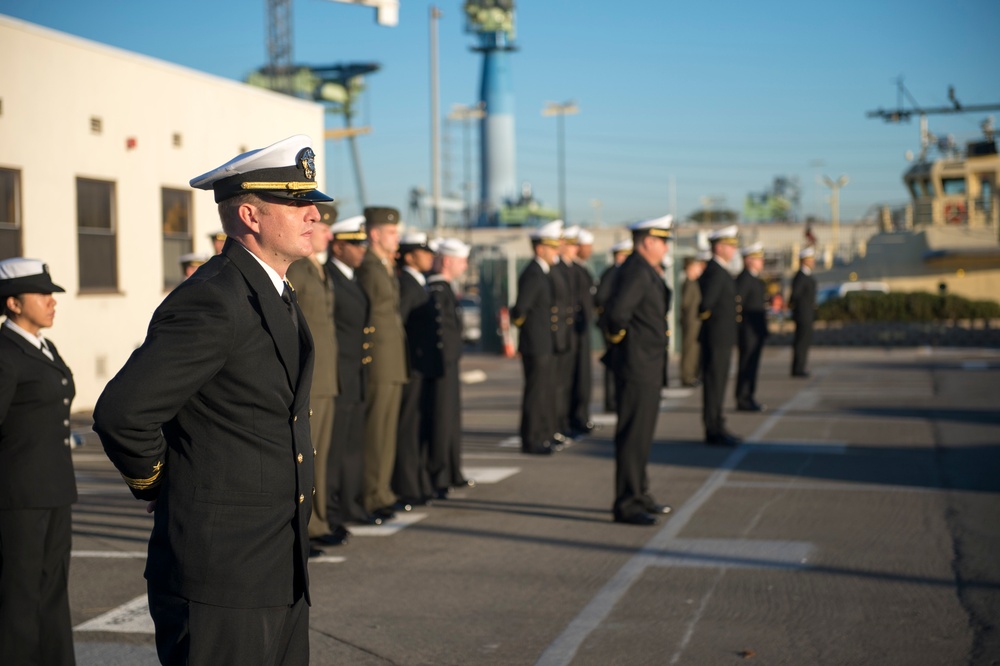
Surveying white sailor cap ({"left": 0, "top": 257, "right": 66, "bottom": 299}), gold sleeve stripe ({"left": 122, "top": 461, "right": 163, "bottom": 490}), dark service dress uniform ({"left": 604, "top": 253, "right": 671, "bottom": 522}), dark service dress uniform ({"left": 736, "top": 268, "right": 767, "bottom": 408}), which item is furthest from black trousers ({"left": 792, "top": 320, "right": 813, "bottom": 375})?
gold sleeve stripe ({"left": 122, "top": 461, "right": 163, "bottom": 490})

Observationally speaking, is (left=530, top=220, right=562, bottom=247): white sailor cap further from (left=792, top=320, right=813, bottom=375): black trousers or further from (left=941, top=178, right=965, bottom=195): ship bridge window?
(left=941, top=178, right=965, bottom=195): ship bridge window

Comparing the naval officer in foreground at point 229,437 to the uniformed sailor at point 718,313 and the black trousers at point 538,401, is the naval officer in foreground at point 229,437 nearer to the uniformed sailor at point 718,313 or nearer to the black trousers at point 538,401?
the black trousers at point 538,401

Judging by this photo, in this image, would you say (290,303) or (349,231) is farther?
(349,231)

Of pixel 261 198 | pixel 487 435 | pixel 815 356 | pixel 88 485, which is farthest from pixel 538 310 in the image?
pixel 815 356

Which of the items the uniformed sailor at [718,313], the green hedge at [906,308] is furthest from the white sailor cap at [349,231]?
the green hedge at [906,308]

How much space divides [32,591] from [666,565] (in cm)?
395

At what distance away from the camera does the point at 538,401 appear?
43.7ft

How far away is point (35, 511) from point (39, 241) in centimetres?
1263

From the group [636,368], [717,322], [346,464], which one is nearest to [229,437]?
[346,464]

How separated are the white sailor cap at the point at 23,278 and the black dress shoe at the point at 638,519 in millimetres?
4783

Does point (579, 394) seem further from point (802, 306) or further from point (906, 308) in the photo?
point (906, 308)

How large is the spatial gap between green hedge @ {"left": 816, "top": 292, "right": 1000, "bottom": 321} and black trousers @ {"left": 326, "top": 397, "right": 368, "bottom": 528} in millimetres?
23978

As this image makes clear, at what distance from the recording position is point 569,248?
15.7 m

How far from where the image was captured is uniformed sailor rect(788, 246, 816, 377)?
68.9ft
